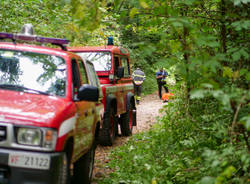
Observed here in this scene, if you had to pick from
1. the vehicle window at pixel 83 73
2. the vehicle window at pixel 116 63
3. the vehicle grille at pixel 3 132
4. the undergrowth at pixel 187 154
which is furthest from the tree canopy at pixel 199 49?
the vehicle window at pixel 116 63

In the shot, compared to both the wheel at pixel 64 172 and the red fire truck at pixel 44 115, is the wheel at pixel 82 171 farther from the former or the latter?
the wheel at pixel 64 172

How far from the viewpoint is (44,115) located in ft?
13.0

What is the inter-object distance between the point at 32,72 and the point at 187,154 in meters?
2.86

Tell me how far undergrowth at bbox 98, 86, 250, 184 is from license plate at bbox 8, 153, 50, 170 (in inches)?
59.9

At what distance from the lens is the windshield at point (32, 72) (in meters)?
4.80

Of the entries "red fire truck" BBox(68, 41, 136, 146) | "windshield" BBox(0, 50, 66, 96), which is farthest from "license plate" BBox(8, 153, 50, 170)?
"red fire truck" BBox(68, 41, 136, 146)

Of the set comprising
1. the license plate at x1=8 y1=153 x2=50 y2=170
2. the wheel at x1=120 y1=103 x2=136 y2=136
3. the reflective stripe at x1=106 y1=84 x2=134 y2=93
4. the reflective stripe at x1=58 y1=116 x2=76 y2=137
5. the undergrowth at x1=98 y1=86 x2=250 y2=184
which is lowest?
the wheel at x1=120 y1=103 x2=136 y2=136

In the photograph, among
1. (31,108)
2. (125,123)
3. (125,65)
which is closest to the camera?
(31,108)

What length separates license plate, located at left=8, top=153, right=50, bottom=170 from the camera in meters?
3.79

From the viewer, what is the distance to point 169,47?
471 centimetres

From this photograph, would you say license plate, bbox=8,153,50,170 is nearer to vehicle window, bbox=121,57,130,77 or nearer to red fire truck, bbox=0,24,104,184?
red fire truck, bbox=0,24,104,184

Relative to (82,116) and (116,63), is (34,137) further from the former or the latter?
(116,63)

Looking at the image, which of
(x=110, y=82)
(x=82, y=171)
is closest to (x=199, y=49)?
(x=82, y=171)

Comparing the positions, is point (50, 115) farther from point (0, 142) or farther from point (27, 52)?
point (27, 52)
